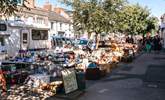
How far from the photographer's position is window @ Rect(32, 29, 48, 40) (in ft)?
88.2

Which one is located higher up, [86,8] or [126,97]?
[86,8]

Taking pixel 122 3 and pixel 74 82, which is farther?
pixel 122 3

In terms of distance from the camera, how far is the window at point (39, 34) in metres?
26.9

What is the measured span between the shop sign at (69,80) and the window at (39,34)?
14.1m

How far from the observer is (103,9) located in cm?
2817

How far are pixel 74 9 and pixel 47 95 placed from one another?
1652cm

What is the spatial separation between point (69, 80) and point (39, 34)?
50.5 ft

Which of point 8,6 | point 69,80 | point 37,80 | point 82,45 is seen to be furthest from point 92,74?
point 82,45

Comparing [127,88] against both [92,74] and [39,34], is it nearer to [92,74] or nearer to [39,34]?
[92,74]

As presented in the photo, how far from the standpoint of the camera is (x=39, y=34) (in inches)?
1094

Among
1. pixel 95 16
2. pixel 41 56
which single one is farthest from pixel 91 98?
pixel 95 16

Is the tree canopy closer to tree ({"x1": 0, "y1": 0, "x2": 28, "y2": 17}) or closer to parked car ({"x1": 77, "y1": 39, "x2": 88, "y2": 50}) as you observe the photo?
parked car ({"x1": 77, "y1": 39, "x2": 88, "y2": 50})

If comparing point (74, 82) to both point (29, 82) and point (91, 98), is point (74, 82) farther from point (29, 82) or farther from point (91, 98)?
point (29, 82)

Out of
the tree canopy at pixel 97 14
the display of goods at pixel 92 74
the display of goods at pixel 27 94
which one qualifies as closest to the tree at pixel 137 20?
the tree canopy at pixel 97 14
